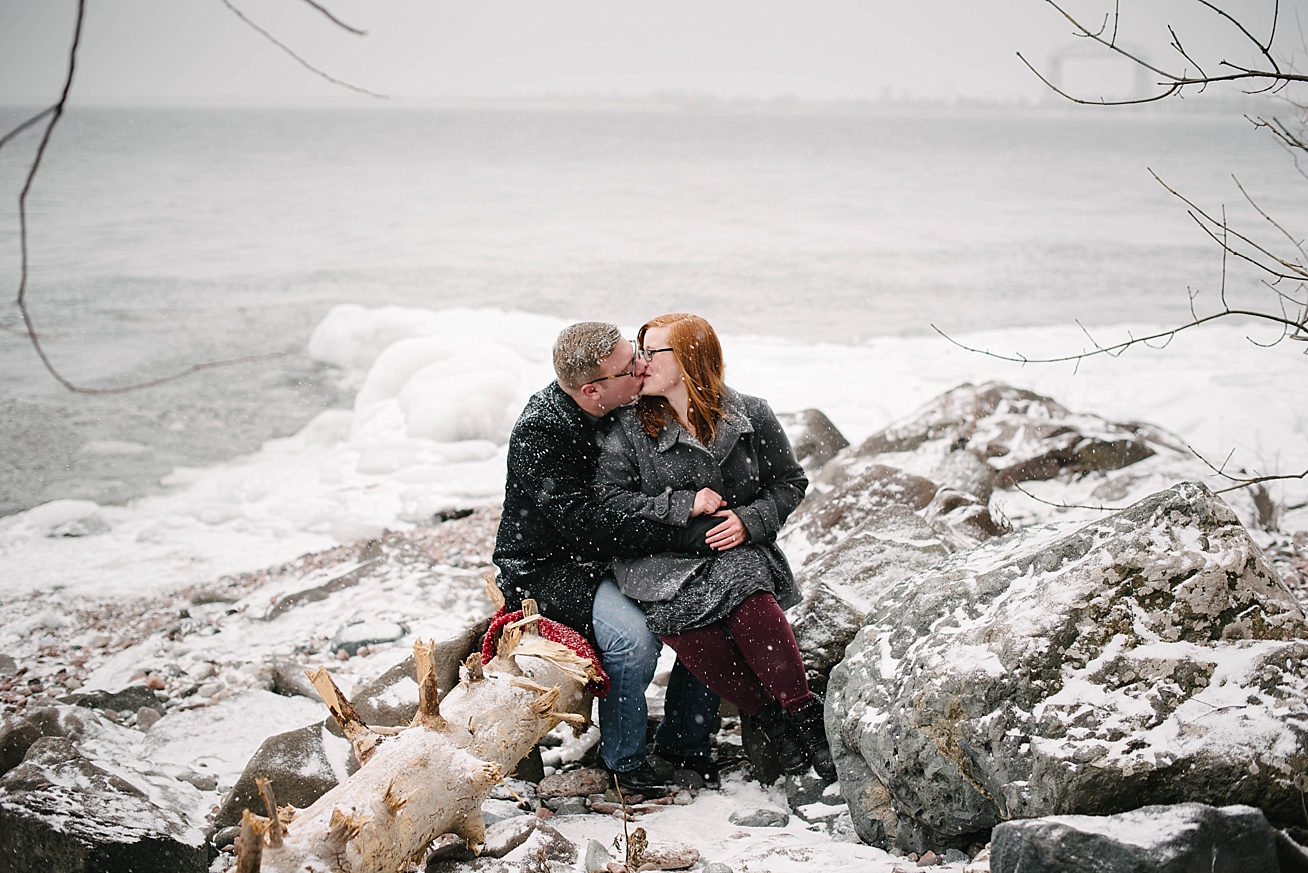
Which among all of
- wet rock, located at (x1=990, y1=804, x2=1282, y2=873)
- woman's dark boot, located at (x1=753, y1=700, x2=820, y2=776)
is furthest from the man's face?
wet rock, located at (x1=990, y1=804, x2=1282, y2=873)

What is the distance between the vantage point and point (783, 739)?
3295 mm

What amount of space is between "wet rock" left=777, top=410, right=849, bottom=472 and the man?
4046 millimetres

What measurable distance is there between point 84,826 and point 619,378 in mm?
2259

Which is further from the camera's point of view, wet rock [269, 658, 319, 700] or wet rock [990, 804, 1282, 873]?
wet rock [269, 658, 319, 700]

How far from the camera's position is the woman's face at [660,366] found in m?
3.41

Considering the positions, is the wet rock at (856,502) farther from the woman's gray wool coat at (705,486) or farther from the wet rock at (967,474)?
the woman's gray wool coat at (705,486)

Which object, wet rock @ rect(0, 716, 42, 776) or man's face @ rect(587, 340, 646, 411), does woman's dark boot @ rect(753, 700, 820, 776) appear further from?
wet rock @ rect(0, 716, 42, 776)

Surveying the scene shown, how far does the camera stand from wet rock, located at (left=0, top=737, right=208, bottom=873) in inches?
104

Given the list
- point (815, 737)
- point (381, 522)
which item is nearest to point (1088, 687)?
point (815, 737)

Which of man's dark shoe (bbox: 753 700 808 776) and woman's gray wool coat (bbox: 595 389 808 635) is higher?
woman's gray wool coat (bbox: 595 389 808 635)

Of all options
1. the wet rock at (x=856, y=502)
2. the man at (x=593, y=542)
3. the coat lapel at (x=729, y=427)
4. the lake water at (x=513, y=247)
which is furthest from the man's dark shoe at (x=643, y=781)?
the lake water at (x=513, y=247)

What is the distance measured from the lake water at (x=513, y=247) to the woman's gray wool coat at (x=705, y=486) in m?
9.23

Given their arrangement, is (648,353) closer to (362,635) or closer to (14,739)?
(362,635)

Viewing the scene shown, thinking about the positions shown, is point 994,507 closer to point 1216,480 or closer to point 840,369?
point 1216,480
